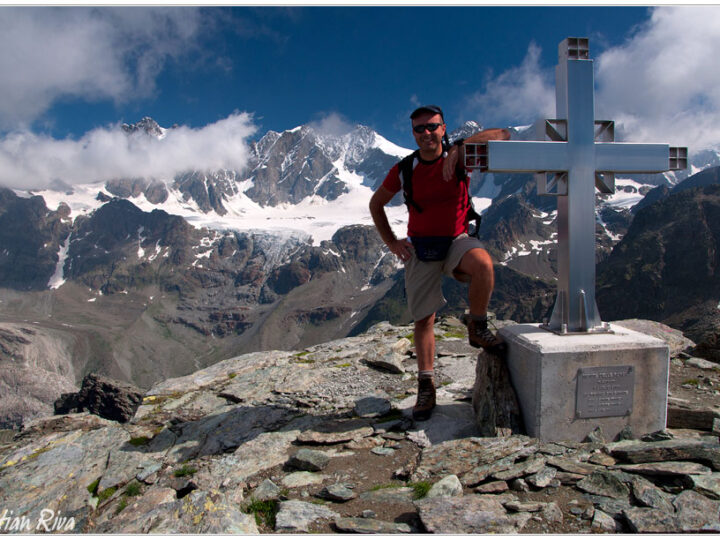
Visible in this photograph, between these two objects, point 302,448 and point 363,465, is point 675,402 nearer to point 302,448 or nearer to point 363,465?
point 363,465

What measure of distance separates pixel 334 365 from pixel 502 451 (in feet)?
26.3

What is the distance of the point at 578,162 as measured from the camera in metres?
7.29

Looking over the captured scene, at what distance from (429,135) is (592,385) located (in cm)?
468

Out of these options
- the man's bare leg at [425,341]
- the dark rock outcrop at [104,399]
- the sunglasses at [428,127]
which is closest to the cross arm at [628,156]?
the sunglasses at [428,127]

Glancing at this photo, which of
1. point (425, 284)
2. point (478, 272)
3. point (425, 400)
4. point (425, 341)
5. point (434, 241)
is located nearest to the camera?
point (478, 272)

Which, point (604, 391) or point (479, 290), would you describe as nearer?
point (604, 391)

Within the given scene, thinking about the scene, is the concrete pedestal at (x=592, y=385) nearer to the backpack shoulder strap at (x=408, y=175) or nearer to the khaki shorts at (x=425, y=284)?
the khaki shorts at (x=425, y=284)

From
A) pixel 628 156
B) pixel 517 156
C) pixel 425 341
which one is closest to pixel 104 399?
pixel 425 341

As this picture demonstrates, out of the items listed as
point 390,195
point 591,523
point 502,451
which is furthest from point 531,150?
point 591,523

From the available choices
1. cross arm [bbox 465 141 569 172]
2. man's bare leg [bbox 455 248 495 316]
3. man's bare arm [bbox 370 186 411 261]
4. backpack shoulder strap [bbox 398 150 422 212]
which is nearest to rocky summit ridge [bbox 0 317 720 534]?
man's bare leg [bbox 455 248 495 316]

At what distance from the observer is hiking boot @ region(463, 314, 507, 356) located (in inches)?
300

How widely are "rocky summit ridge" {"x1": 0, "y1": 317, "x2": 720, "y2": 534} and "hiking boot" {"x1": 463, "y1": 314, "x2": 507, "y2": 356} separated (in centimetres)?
45

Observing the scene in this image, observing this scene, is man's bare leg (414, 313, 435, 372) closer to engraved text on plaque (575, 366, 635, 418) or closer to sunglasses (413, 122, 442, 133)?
engraved text on plaque (575, 366, 635, 418)

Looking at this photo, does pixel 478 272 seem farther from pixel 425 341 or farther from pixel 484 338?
pixel 425 341
